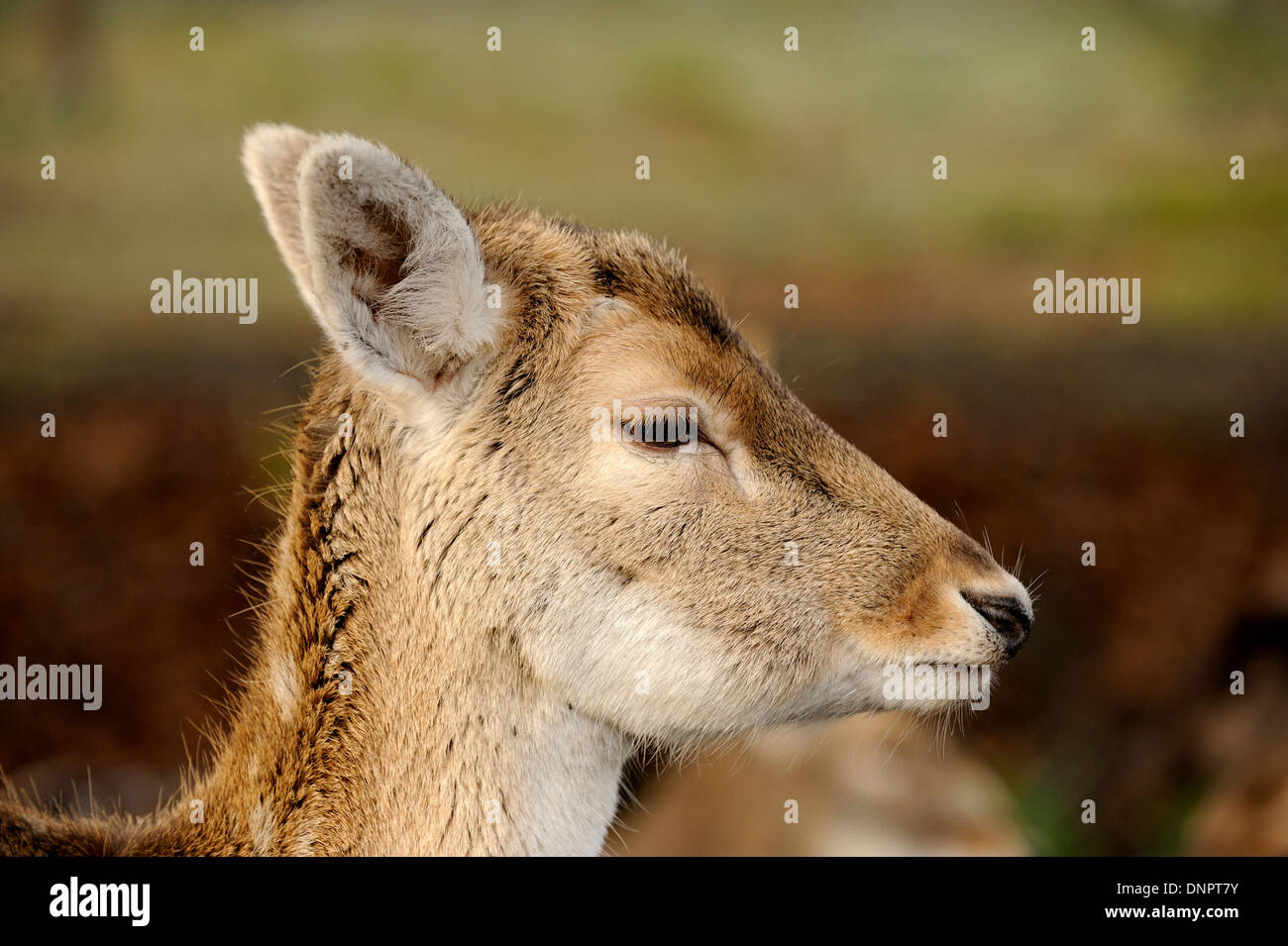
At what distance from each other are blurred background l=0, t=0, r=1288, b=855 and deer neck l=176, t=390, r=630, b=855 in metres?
3.91

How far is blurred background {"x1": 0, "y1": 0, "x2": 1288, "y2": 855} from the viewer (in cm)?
858

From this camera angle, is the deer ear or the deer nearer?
the deer ear

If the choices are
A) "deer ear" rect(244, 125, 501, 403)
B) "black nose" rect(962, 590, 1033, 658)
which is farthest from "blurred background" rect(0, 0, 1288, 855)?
"deer ear" rect(244, 125, 501, 403)

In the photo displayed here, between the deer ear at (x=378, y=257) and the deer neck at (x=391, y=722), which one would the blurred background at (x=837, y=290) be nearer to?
the deer neck at (x=391, y=722)

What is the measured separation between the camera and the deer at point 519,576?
3217mm

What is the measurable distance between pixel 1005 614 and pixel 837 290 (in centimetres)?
928

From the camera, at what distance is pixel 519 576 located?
323 centimetres

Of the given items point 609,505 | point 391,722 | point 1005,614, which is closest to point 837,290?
point 1005,614

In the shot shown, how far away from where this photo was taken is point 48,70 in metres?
10.6

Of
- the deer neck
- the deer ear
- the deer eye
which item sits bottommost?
the deer neck

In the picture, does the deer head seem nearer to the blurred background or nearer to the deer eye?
the deer eye

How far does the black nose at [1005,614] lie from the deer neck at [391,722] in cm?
115

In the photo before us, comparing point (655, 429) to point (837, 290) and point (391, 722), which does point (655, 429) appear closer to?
point (391, 722)

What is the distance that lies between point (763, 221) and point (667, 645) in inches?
367
